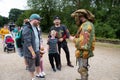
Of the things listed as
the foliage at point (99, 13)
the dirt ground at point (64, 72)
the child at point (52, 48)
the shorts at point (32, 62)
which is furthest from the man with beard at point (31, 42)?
the foliage at point (99, 13)

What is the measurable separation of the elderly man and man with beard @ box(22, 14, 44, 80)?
1.19 metres

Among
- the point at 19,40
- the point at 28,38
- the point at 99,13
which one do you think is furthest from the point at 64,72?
the point at 99,13

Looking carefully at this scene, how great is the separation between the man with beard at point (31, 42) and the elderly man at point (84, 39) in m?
1.19

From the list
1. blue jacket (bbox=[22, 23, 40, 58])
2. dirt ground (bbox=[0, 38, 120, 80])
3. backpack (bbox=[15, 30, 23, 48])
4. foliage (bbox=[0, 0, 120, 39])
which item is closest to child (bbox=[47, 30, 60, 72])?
dirt ground (bbox=[0, 38, 120, 80])

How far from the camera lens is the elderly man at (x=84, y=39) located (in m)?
7.26

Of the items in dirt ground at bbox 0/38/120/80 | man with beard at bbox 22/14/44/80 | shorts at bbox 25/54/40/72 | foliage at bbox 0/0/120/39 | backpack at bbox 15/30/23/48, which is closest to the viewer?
man with beard at bbox 22/14/44/80

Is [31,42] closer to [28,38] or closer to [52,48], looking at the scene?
[28,38]

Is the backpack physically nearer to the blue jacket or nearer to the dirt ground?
the blue jacket

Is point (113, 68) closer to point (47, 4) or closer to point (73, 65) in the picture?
point (73, 65)

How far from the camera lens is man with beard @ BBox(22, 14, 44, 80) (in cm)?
800

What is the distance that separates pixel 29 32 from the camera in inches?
317

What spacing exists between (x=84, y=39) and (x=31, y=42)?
1.55m

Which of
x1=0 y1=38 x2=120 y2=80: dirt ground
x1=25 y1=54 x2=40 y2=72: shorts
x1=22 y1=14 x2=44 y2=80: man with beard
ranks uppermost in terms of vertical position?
x1=22 y1=14 x2=44 y2=80: man with beard

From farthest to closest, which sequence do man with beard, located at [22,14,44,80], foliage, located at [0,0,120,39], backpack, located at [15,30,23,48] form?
foliage, located at [0,0,120,39]
backpack, located at [15,30,23,48]
man with beard, located at [22,14,44,80]
